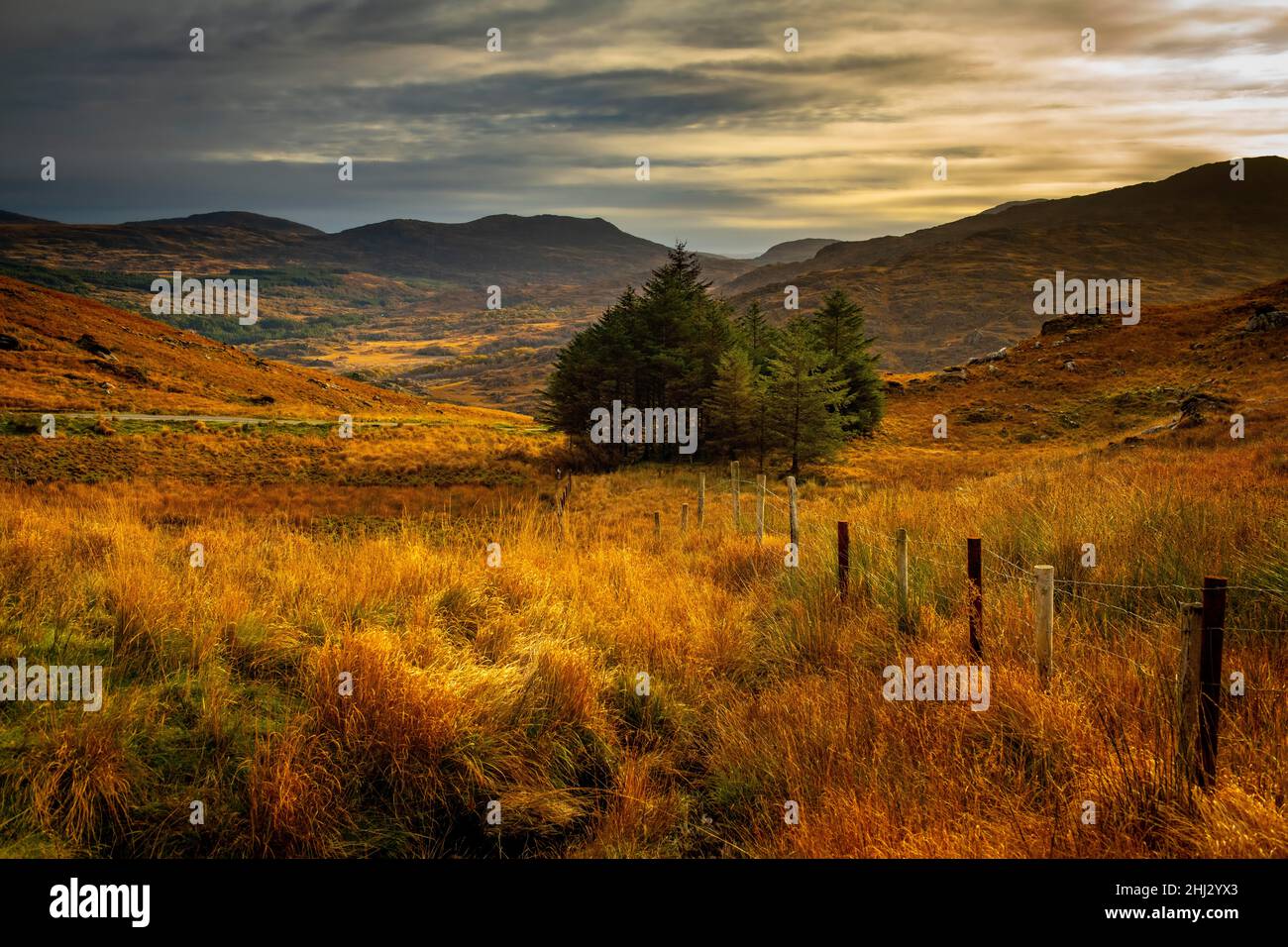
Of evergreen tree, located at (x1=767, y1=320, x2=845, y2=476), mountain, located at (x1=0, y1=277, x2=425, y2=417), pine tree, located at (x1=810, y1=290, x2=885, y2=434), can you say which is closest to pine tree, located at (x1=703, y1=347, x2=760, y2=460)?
evergreen tree, located at (x1=767, y1=320, x2=845, y2=476)

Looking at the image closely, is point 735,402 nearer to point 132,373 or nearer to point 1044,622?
point 1044,622

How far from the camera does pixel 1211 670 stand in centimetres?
328

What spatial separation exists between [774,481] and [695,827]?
31.9 meters

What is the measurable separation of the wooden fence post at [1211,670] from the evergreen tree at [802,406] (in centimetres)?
3154

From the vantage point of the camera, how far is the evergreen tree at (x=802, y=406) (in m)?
34.2

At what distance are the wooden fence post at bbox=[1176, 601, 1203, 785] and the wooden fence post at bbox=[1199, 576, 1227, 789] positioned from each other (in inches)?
1.2

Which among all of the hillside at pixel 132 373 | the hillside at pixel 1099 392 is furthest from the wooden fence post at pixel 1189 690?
the hillside at pixel 132 373

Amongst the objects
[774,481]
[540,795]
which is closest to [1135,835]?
[540,795]

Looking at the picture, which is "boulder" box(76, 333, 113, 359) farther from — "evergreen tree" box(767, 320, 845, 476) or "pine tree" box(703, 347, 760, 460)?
"evergreen tree" box(767, 320, 845, 476)

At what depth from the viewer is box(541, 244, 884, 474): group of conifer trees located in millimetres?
34656

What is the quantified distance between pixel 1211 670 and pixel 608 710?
11.1 ft

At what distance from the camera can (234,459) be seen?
3400cm

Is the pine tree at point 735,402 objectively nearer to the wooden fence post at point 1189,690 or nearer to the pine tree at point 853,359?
the pine tree at point 853,359
